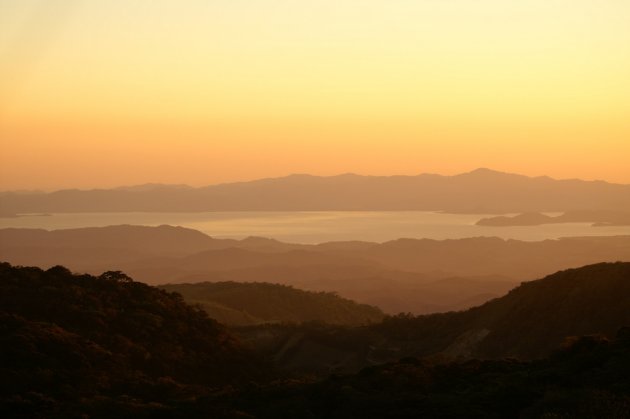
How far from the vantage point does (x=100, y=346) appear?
29.1 meters

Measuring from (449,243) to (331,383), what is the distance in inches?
5272

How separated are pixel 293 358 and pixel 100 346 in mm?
12214

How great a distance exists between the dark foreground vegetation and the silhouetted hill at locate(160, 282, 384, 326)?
13.9 metres

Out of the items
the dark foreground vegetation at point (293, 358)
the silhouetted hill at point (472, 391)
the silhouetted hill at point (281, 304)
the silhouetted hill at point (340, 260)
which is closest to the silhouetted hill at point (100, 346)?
the dark foreground vegetation at point (293, 358)

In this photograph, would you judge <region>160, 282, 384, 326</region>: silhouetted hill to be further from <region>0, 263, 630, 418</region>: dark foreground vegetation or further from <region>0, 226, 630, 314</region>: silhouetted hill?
<region>0, 226, 630, 314</region>: silhouetted hill

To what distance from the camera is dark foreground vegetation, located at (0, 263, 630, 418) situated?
19797 mm

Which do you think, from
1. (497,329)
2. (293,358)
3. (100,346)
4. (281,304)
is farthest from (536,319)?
(281,304)

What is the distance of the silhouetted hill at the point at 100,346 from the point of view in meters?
23.4

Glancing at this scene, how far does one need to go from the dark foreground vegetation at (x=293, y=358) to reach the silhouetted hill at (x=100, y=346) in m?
0.06

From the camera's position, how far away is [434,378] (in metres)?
23.3

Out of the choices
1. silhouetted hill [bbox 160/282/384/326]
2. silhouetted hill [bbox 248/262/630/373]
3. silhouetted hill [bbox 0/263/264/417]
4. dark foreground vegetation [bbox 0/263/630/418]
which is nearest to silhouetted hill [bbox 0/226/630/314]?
silhouetted hill [bbox 160/282/384/326]

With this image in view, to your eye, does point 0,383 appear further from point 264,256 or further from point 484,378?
point 264,256

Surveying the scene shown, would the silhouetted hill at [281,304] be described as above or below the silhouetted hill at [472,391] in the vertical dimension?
below

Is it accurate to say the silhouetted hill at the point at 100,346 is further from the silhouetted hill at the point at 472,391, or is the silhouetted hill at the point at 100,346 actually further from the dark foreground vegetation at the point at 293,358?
the silhouetted hill at the point at 472,391
